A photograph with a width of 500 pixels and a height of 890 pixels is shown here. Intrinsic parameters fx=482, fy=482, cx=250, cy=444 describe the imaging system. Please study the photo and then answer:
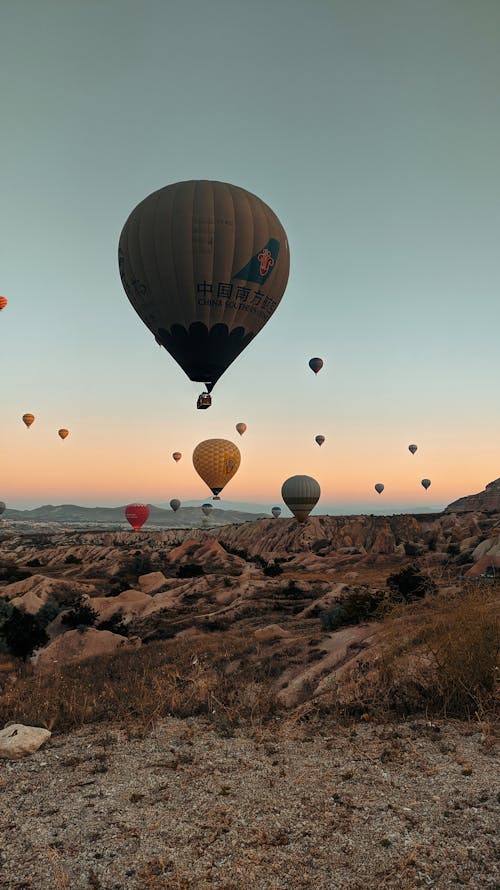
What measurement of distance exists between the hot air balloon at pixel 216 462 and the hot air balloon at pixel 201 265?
85.5ft

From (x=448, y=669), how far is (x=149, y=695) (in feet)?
20.4

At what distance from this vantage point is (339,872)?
4.95 metres

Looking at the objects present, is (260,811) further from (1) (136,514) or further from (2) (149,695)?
(1) (136,514)

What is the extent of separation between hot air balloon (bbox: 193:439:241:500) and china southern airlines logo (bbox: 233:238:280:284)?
29228 mm

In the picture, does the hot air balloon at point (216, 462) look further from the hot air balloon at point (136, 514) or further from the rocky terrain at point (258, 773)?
the hot air balloon at point (136, 514)

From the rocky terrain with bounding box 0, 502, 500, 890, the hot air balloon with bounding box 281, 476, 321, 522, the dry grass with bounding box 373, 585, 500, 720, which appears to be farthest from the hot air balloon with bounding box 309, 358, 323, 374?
the dry grass with bounding box 373, 585, 500, 720

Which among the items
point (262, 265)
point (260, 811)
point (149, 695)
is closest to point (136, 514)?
point (262, 265)

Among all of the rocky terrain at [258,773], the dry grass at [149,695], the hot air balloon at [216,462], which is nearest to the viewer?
the rocky terrain at [258,773]

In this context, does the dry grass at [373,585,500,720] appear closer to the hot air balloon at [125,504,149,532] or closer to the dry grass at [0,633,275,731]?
the dry grass at [0,633,275,731]

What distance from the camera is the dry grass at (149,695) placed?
9.61 metres

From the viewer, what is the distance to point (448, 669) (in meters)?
8.69

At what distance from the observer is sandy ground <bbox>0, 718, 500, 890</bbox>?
16.4 ft

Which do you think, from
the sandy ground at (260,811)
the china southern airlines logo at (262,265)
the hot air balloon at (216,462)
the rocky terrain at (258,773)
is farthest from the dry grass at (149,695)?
the hot air balloon at (216,462)

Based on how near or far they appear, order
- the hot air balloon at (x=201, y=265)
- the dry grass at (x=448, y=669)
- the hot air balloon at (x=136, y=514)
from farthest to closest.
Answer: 1. the hot air balloon at (x=136, y=514)
2. the hot air balloon at (x=201, y=265)
3. the dry grass at (x=448, y=669)
